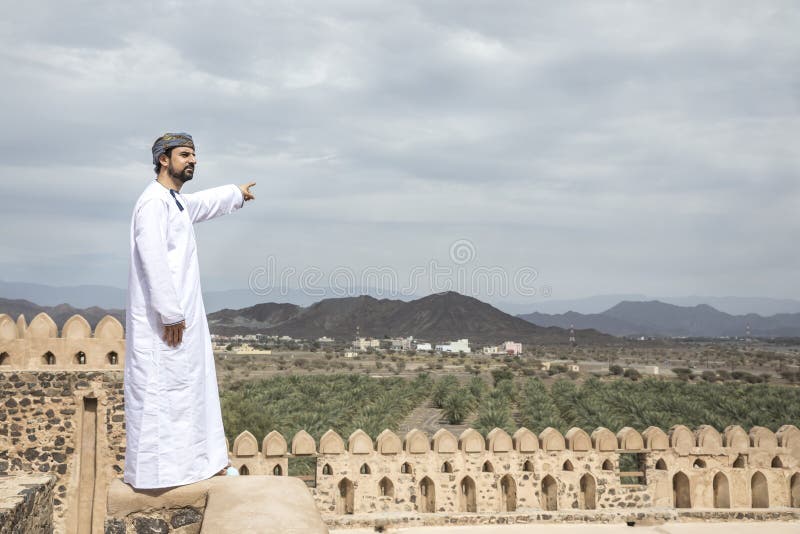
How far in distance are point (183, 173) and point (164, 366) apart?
959 millimetres

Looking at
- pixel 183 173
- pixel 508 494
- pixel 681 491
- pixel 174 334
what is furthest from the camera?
pixel 681 491

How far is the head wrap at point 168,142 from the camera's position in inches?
135

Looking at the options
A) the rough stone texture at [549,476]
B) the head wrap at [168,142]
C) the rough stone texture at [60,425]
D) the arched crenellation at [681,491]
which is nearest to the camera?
the head wrap at [168,142]

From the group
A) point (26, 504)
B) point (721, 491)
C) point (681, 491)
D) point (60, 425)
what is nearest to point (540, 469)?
point (681, 491)

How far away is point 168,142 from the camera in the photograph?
343 cm

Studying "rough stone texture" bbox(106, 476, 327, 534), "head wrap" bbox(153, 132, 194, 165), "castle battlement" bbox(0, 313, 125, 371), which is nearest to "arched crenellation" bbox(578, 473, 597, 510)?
"castle battlement" bbox(0, 313, 125, 371)

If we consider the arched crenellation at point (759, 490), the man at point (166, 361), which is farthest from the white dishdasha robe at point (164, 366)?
the arched crenellation at point (759, 490)

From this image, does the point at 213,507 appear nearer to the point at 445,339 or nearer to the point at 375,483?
the point at 375,483

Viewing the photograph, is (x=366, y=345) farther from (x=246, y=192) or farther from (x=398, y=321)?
(x=246, y=192)

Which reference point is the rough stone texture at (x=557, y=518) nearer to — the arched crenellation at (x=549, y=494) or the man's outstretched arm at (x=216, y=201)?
the arched crenellation at (x=549, y=494)

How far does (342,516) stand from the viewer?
8.31 metres

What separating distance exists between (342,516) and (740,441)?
5.28 m

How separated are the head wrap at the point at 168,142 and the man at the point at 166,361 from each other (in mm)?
204

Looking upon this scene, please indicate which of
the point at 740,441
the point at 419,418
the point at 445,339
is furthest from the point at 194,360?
the point at 445,339
